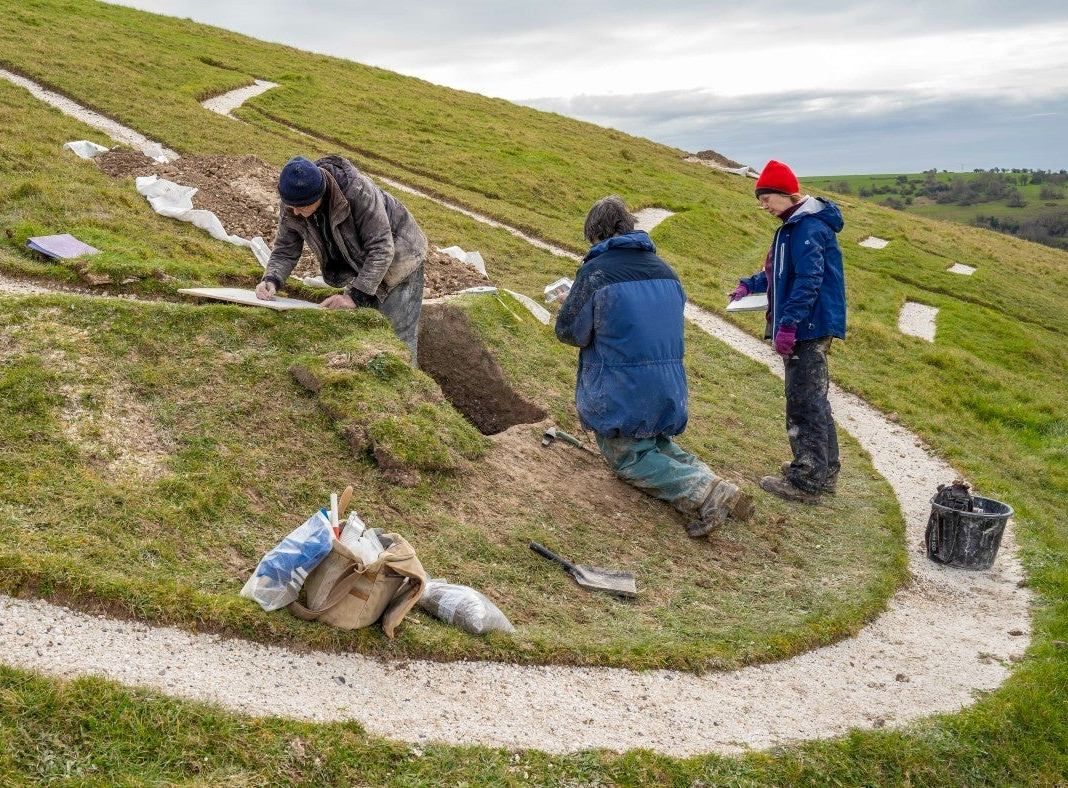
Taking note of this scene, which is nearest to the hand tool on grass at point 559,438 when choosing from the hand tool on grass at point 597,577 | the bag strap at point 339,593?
the hand tool on grass at point 597,577

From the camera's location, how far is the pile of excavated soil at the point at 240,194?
14.7 meters

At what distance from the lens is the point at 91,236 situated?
1179 centimetres

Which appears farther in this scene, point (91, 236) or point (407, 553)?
point (91, 236)

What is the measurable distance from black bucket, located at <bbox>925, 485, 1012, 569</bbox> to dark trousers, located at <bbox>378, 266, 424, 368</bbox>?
5940 millimetres

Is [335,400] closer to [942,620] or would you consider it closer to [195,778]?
[195,778]

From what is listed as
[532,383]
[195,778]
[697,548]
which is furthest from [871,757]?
[532,383]

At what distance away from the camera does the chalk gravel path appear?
5328mm

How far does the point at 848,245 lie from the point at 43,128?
31191mm

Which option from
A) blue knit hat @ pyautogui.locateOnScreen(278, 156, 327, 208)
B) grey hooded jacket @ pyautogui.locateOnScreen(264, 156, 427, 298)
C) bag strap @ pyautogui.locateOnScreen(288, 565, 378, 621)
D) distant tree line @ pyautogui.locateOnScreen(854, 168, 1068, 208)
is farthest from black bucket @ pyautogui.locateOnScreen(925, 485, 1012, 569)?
distant tree line @ pyautogui.locateOnScreen(854, 168, 1068, 208)

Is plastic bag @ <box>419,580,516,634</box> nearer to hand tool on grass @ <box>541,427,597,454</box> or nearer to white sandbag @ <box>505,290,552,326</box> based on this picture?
hand tool on grass @ <box>541,427,597,454</box>

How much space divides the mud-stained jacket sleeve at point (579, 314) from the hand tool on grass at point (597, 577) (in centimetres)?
205

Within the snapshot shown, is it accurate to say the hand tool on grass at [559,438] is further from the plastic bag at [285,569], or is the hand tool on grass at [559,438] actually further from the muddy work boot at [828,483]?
the plastic bag at [285,569]

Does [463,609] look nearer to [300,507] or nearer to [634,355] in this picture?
[300,507]

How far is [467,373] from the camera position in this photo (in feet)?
38.2
